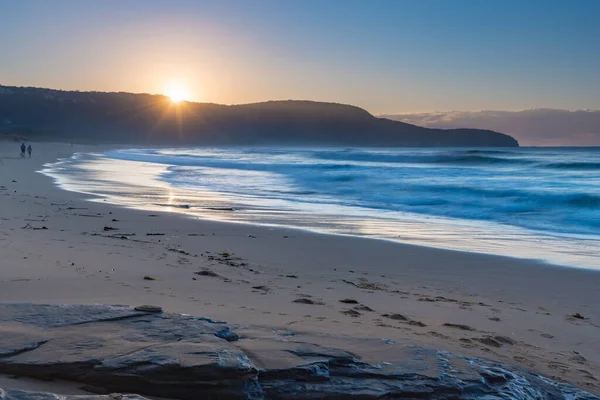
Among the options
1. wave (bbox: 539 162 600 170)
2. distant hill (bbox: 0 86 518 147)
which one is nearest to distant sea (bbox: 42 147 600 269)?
wave (bbox: 539 162 600 170)

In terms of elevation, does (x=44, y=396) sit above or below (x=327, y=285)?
above

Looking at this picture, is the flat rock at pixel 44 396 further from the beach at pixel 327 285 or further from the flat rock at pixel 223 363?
the beach at pixel 327 285

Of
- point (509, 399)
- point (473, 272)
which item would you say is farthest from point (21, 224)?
point (509, 399)

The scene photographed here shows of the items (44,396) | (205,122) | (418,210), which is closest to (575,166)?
(418,210)

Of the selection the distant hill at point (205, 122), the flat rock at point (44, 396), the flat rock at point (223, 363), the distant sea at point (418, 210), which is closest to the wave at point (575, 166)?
the distant sea at point (418, 210)

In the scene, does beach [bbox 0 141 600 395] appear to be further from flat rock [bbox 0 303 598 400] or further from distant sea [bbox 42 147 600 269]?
distant sea [bbox 42 147 600 269]

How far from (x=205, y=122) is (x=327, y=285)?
139742 mm

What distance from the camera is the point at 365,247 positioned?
8195 millimetres

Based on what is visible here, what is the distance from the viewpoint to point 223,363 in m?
2.78

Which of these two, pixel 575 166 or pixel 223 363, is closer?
pixel 223 363

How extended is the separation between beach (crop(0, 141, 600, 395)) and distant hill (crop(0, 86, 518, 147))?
11576cm

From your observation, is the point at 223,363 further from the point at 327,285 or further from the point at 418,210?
the point at 418,210

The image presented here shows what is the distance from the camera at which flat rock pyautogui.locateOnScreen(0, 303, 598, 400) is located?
272cm

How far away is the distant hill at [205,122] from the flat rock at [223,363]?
12006 cm
